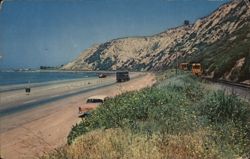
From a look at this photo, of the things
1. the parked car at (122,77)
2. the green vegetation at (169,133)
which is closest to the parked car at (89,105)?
the green vegetation at (169,133)

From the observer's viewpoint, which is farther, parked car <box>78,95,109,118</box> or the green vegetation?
parked car <box>78,95,109,118</box>

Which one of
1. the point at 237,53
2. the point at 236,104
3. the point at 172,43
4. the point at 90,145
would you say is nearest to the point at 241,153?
the point at 90,145

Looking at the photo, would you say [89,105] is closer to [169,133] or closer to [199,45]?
[169,133]

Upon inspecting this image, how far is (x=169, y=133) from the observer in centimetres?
1190

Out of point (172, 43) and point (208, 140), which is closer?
point (208, 140)

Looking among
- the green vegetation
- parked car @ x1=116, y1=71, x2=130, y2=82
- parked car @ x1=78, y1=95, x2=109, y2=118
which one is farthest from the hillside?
the green vegetation

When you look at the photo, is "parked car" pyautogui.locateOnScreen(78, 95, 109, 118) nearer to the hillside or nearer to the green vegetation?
the green vegetation

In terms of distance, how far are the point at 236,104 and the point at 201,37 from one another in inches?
4552

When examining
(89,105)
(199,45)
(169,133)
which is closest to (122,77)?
(199,45)

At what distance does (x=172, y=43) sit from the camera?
543 feet

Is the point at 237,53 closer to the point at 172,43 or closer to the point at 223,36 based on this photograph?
the point at 223,36

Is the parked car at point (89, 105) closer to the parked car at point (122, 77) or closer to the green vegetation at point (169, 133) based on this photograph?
the green vegetation at point (169, 133)

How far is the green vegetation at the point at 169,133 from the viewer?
984 centimetres

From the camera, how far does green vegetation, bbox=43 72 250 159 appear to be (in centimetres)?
984
